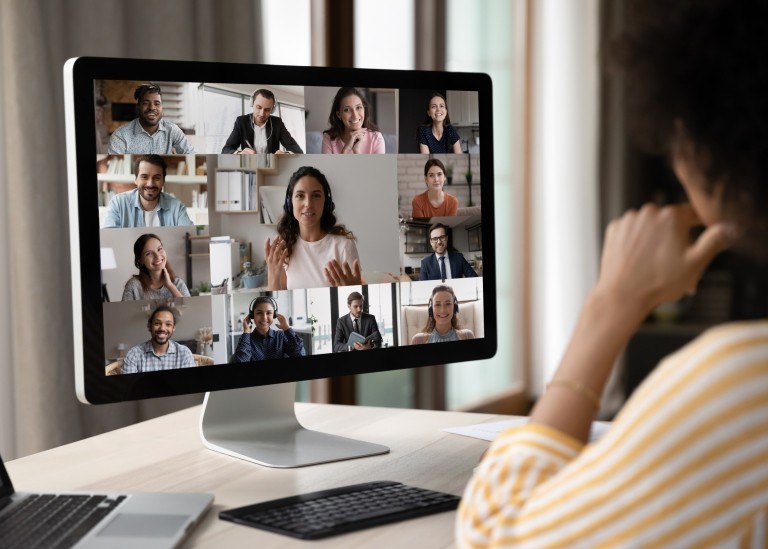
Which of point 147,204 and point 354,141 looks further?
point 354,141

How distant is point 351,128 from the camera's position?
1383mm

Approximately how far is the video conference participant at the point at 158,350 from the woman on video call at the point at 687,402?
23.2 inches

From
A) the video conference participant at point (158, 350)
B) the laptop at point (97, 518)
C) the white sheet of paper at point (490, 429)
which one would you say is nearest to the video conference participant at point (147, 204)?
the video conference participant at point (158, 350)

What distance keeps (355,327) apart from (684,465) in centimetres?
78

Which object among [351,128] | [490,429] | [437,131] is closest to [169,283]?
[351,128]

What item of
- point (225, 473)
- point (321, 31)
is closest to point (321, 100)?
point (225, 473)

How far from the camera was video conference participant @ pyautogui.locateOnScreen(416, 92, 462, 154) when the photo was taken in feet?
4.75

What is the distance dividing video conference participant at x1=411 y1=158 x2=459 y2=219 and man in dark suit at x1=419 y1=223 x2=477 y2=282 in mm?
24

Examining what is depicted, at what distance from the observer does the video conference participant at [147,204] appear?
1.22 meters

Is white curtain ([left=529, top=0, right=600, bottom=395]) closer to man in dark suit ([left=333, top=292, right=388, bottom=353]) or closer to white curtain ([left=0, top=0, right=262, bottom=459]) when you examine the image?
white curtain ([left=0, top=0, right=262, bottom=459])

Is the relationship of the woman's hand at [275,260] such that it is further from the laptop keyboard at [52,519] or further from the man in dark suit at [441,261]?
the laptop keyboard at [52,519]

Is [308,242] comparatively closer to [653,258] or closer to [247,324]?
[247,324]

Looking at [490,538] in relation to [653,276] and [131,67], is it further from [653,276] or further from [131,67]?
[131,67]

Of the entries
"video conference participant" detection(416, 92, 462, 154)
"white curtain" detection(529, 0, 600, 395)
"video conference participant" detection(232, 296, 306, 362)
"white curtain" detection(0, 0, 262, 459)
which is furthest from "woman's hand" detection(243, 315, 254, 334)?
"white curtain" detection(529, 0, 600, 395)
